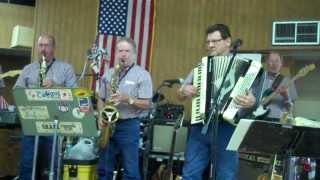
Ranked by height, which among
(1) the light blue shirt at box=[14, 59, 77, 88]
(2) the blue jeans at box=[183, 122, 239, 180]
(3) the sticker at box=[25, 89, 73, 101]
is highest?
(1) the light blue shirt at box=[14, 59, 77, 88]

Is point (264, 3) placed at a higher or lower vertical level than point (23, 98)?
higher

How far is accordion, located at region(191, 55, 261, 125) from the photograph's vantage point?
13.5 feet

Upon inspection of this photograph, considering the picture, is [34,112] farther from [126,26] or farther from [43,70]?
[126,26]

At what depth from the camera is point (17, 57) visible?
417 inches

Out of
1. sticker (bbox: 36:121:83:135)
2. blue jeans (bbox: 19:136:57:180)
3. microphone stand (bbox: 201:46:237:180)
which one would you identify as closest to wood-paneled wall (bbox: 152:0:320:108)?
blue jeans (bbox: 19:136:57:180)

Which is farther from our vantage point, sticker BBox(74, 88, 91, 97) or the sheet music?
sticker BBox(74, 88, 91, 97)

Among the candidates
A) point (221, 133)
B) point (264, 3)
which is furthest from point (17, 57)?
point (221, 133)

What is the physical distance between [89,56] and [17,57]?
3.65m

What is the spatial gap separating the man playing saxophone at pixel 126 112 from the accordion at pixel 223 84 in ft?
3.21

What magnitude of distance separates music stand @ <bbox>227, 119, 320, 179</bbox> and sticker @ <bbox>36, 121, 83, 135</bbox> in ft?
5.34

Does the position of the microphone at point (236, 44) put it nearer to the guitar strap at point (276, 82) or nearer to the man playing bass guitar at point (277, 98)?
the man playing bass guitar at point (277, 98)

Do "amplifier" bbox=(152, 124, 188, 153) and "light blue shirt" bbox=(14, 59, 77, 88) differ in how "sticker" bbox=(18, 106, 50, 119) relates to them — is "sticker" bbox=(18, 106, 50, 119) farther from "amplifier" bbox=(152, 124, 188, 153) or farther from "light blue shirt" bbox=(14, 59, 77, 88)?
"amplifier" bbox=(152, 124, 188, 153)

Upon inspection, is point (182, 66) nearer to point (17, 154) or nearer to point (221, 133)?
point (17, 154)

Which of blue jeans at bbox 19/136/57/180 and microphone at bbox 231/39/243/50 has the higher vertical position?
microphone at bbox 231/39/243/50
